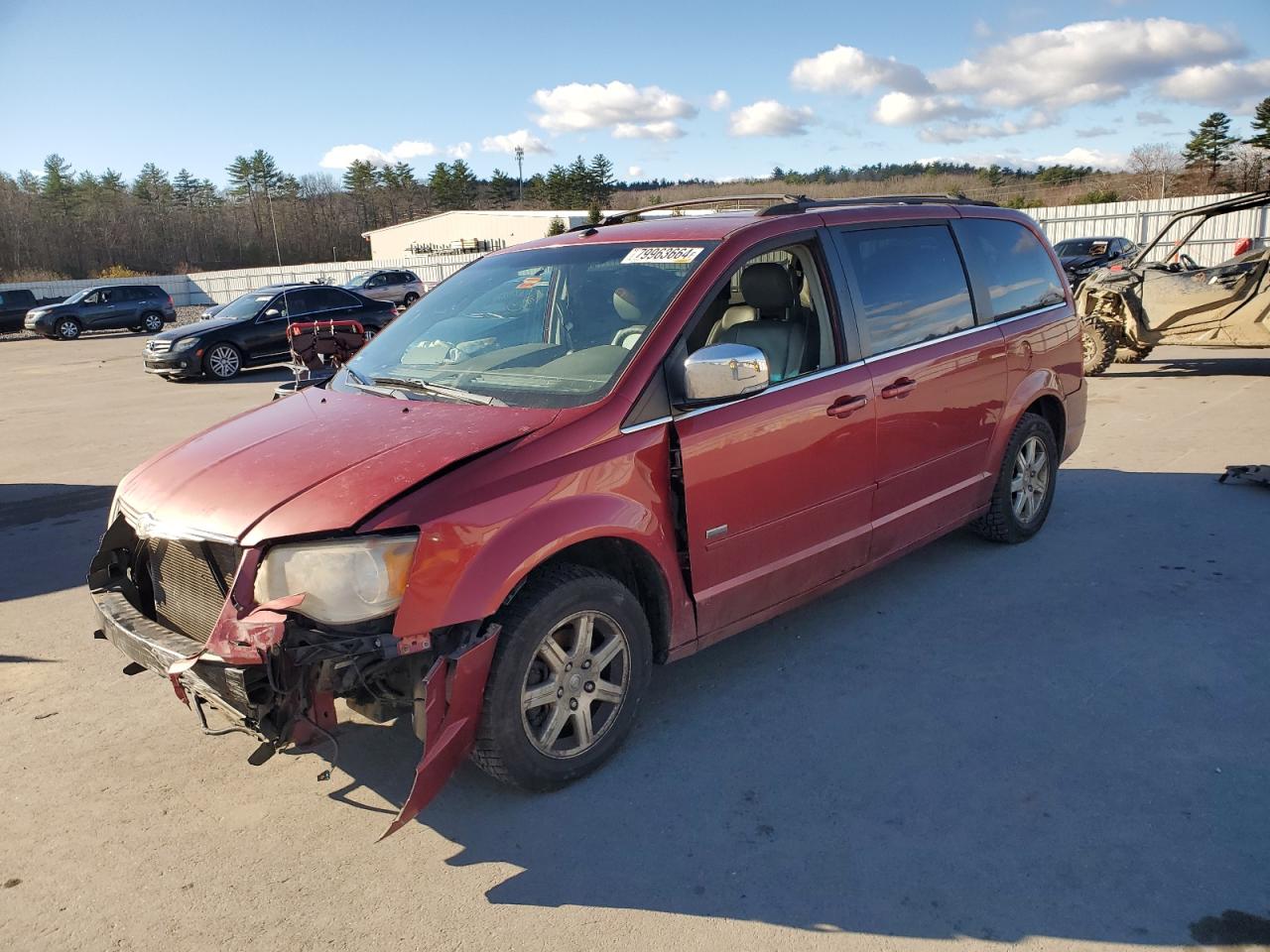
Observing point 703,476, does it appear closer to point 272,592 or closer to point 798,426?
point 798,426

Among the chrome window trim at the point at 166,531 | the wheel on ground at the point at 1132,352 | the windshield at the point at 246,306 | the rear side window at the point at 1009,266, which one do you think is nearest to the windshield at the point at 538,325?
the chrome window trim at the point at 166,531

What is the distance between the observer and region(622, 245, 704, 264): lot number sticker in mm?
3688

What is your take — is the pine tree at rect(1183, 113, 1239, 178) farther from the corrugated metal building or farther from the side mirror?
the side mirror

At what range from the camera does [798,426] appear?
3713 mm

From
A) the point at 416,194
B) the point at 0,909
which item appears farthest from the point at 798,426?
the point at 416,194

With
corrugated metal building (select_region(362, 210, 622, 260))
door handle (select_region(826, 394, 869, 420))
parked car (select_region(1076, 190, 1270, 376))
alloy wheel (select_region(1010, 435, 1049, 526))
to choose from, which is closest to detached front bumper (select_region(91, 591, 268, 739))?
door handle (select_region(826, 394, 869, 420))

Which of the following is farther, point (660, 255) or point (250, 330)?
point (250, 330)

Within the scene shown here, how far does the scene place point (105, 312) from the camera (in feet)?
98.9

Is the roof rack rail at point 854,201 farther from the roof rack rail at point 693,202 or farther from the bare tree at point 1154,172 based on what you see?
the bare tree at point 1154,172

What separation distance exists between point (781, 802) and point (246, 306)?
17.2 meters

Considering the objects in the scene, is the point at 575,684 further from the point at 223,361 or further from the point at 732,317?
the point at 223,361

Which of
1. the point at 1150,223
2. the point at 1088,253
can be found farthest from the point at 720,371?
the point at 1150,223

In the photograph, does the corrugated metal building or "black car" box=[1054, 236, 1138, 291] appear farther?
the corrugated metal building

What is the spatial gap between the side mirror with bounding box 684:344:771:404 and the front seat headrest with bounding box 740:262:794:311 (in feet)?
2.18
